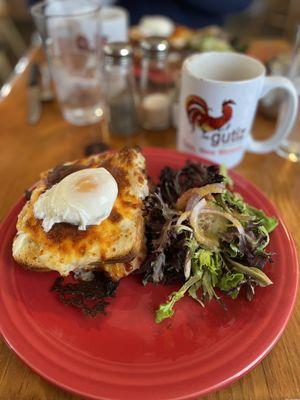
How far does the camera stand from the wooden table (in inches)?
27.4

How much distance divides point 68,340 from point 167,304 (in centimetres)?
21

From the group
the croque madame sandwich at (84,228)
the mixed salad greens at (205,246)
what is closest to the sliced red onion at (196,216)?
the mixed salad greens at (205,246)

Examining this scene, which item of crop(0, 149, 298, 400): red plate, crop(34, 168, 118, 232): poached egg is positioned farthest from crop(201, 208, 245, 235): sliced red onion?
crop(34, 168, 118, 232): poached egg

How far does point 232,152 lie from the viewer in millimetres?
1200

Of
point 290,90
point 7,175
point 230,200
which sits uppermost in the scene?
point 290,90

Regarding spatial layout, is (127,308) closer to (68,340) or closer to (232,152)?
(68,340)

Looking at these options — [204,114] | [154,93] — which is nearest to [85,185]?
[204,114]

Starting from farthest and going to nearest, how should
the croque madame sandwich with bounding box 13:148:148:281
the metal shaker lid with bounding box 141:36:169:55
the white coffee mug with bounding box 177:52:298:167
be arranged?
the metal shaker lid with bounding box 141:36:169:55, the white coffee mug with bounding box 177:52:298:167, the croque madame sandwich with bounding box 13:148:148:281

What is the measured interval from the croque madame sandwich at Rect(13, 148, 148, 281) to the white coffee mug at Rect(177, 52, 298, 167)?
0.41m

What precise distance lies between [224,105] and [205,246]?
0.47m

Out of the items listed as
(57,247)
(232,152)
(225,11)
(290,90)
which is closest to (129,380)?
(57,247)

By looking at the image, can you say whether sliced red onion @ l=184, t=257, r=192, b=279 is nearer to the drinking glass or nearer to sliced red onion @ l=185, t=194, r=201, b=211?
sliced red onion @ l=185, t=194, r=201, b=211

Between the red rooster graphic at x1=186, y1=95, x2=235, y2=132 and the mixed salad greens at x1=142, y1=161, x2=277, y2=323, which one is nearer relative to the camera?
the mixed salad greens at x1=142, y1=161, x2=277, y2=323

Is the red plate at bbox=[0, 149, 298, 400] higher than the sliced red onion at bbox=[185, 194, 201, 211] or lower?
lower
